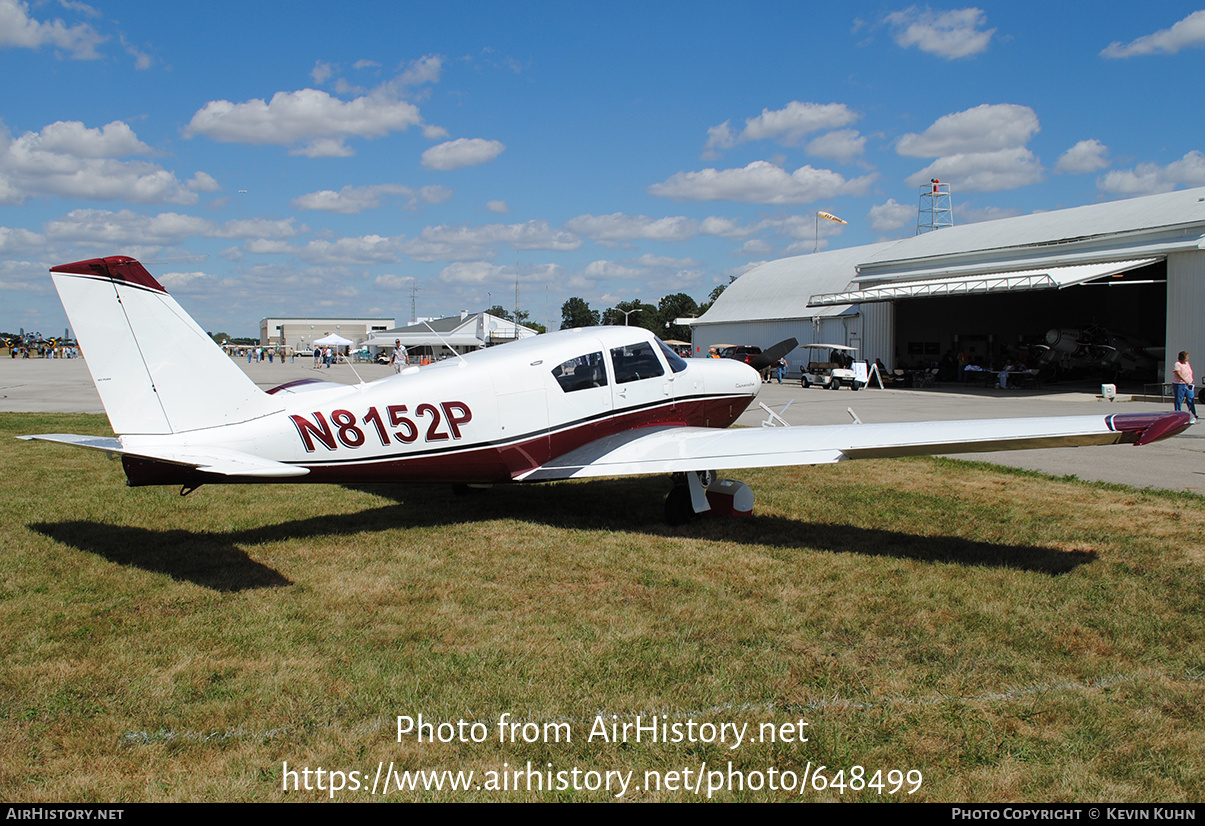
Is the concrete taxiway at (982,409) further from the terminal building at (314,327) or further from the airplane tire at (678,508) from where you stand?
the terminal building at (314,327)

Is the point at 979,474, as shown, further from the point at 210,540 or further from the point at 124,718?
the point at 124,718

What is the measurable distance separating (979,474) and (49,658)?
11.0 meters

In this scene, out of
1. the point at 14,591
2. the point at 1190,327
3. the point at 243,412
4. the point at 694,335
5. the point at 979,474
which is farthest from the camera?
the point at 694,335

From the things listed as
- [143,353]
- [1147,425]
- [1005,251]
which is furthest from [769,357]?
[1005,251]

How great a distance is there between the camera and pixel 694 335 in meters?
53.2

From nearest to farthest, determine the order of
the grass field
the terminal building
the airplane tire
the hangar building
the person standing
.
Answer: the grass field → the airplane tire → the person standing → the hangar building → the terminal building

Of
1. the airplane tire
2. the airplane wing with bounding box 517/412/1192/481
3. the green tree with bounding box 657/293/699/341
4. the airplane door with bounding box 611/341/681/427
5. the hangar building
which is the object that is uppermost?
the green tree with bounding box 657/293/699/341

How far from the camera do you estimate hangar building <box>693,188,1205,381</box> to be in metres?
25.6

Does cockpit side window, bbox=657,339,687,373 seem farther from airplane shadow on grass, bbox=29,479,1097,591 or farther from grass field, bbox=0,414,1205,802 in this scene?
grass field, bbox=0,414,1205,802

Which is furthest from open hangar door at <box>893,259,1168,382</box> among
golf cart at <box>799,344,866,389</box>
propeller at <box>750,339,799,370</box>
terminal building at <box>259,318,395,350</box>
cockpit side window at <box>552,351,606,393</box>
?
terminal building at <box>259,318,395,350</box>

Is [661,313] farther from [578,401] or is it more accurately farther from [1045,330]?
[578,401]

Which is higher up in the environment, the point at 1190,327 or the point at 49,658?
the point at 1190,327

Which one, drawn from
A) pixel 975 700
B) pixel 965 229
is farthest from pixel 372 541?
pixel 965 229

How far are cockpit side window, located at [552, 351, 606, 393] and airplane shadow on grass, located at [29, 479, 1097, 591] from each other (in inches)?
58.9
